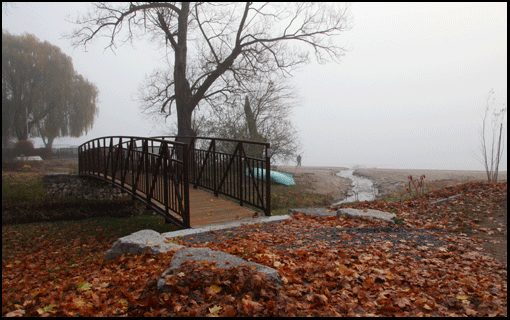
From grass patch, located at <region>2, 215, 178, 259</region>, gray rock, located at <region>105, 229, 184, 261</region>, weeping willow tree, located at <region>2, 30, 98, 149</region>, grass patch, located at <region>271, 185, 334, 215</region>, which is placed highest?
weeping willow tree, located at <region>2, 30, 98, 149</region>

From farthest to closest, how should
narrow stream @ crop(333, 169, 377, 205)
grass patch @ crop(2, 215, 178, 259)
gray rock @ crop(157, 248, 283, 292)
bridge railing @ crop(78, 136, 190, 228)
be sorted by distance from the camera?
narrow stream @ crop(333, 169, 377, 205) → grass patch @ crop(2, 215, 178, 259) → bridge railing @ crop(78, 136, 190, 228) → gray rock @ crop(157, 248, 283, 292)

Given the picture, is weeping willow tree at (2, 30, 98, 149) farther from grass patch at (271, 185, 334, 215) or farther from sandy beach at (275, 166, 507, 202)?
grass patch at (271, 185, 334, 215)

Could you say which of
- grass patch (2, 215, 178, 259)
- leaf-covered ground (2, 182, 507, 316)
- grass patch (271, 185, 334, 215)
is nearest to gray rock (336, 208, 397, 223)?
leaf-covered ground (2, 182, 507, 316)

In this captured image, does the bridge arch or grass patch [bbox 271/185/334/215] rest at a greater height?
the bridge arch

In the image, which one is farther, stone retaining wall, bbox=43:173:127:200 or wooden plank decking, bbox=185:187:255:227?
stone retaining wall, bbox=43:173:127:200

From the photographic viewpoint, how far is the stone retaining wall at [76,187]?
39.2 ft

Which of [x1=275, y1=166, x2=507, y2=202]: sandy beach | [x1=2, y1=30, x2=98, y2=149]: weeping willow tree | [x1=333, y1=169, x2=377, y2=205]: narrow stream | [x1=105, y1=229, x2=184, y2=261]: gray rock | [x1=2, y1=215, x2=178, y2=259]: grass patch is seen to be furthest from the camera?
[x1=2, y1=30, x2=98, y2=149]: weeping willow tree

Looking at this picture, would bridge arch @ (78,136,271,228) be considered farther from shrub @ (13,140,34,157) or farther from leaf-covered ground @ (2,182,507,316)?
shrub @ (13,140,34,157)

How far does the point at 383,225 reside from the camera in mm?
5812

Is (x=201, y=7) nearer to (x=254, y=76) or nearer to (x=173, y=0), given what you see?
(x=173, y=0)

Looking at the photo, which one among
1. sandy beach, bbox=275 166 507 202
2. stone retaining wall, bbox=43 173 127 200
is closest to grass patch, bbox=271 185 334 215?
sandy beach, bbox=275 166 507 202

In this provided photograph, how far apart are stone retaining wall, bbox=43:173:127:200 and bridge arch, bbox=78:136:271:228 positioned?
679 mm

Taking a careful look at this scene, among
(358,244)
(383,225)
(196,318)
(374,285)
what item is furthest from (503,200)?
(196,318)

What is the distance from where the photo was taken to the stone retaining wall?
11945mm
